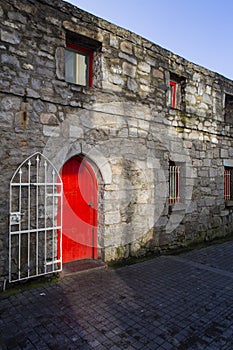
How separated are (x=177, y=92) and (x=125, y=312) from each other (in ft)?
15.8

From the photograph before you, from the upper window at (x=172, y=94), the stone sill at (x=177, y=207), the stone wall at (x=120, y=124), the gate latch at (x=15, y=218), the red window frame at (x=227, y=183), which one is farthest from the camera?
the red window frame at (x=227, y=183)

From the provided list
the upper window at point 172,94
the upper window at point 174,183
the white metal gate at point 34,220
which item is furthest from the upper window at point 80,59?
the upper window at point 174,183

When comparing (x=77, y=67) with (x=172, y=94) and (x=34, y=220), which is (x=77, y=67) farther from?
(x=34, y=220)

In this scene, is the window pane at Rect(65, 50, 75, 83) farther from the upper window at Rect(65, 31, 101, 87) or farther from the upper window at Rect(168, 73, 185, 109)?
the upper window at Rect(168, 73, 185, 109)

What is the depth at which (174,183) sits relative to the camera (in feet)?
18.5

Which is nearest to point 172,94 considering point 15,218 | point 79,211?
point 79,211

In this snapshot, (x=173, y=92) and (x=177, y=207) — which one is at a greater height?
(x=173, y=92)

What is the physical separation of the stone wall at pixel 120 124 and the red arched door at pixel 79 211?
20 centimetres

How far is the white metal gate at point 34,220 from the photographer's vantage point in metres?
3.44

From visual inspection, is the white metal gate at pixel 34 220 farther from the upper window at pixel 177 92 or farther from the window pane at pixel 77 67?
the upper window at pixel 177 92

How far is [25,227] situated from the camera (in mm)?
3531

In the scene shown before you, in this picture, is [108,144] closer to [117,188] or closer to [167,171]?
[117,188]

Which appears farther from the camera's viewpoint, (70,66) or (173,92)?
(173,92)

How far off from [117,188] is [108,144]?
0.81m
